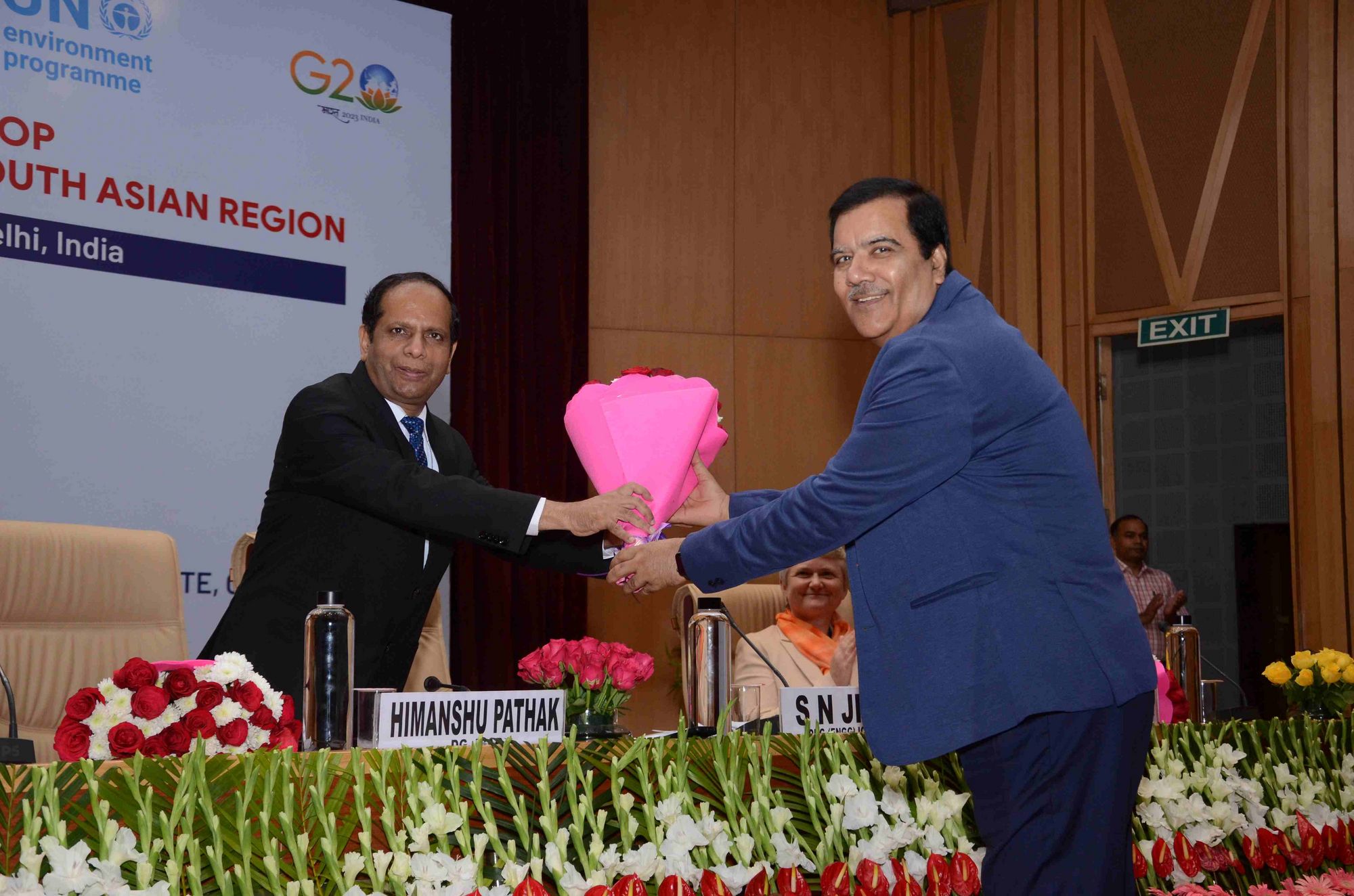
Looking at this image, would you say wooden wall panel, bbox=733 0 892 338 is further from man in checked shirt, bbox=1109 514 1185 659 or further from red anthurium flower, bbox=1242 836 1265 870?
red anthurium flower, bbox=1242 836 1265 870

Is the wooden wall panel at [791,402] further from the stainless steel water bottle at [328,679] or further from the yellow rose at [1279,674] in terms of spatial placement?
the stainless steel water bottle at [328,679]

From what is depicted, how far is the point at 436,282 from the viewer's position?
2594 mm

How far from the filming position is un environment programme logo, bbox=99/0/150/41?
4.38 meters

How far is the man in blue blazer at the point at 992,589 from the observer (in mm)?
1547

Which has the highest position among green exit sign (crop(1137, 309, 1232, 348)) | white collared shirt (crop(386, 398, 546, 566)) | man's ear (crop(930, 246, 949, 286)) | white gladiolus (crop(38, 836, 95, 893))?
green exit sign (crop(1137, 309, 1232, 348))

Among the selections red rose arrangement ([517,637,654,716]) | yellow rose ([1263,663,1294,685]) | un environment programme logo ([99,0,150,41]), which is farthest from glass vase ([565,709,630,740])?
un environment programme logo ([99,0,150,41])

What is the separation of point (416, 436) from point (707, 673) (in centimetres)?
87

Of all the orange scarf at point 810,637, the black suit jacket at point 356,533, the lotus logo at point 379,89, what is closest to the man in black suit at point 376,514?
the black suit jacket at point 356,533

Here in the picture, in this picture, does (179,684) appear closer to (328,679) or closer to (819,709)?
(328,679)

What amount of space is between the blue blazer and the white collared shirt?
2.64 ft

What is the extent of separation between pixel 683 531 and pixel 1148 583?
2.48 m

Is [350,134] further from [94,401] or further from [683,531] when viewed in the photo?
[683,531]

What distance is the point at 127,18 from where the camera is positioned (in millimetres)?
4422

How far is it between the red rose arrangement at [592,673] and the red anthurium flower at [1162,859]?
34.5 inches
